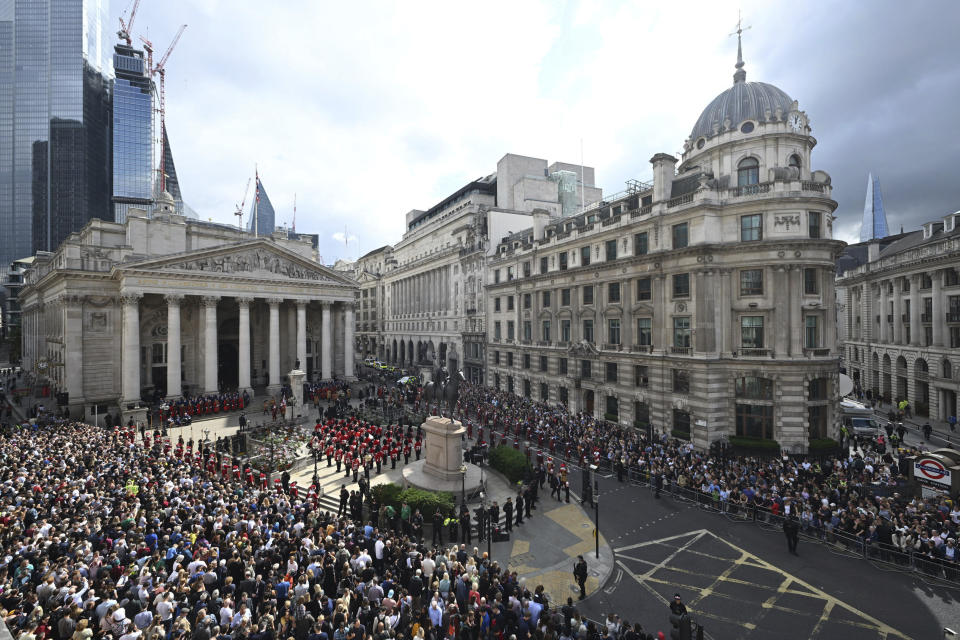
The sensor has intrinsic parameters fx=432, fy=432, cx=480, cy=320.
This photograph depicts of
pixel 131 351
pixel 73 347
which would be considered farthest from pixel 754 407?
pixel 73 347

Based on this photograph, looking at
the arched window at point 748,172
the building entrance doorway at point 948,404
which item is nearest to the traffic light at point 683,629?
the arched window at point 748,172

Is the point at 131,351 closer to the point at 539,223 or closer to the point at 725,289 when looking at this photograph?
the point at 539,223

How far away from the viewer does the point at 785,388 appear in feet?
90.4

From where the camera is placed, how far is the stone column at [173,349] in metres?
41.2

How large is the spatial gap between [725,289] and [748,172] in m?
8.79

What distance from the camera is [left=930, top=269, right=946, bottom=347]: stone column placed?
124 feet

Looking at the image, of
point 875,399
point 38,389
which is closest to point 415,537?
point 875,399

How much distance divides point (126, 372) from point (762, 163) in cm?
5523

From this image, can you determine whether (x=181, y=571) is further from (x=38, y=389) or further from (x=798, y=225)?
(x=38, y=389)

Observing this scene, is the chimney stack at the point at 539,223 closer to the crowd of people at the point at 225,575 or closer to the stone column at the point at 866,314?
the crowd of people at the point at 225,575

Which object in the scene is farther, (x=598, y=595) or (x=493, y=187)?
(x=493, y=187)

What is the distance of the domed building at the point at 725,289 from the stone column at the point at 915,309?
22.0 metres

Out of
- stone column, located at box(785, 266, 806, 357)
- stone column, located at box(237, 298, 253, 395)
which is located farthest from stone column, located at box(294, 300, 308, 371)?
stone column, located at box(785, 266, 806, 357)

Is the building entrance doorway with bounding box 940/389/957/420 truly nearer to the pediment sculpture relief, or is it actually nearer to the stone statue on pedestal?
the stone statue on pedestal
